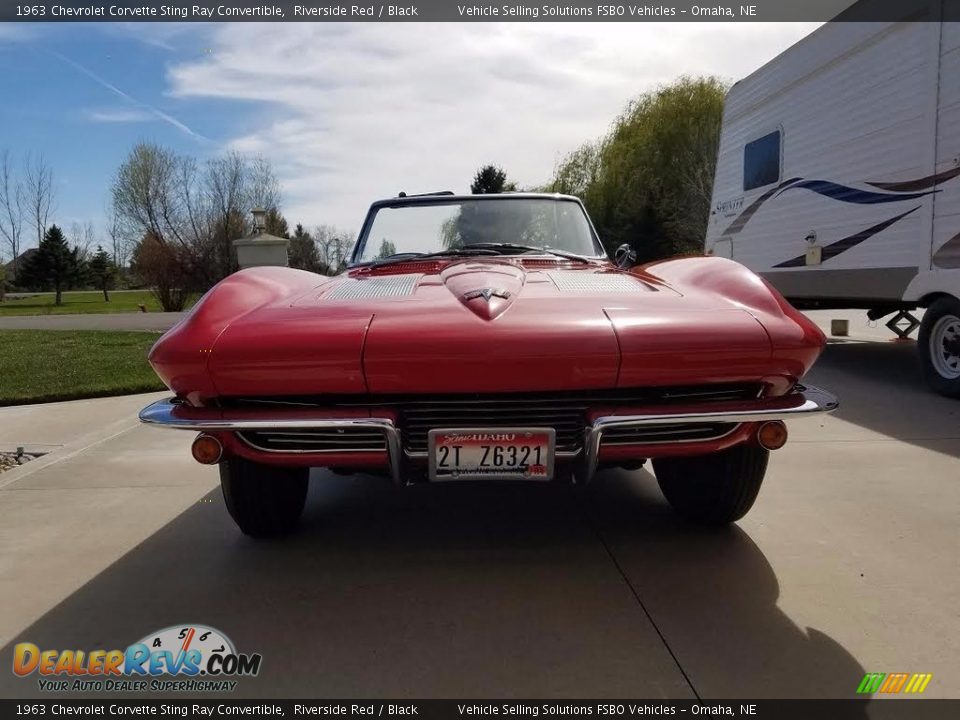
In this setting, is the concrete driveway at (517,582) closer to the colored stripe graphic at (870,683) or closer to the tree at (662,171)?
the colored stripe graphic at (870,683)

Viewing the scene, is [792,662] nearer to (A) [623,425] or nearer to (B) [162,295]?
(A) [623,425]

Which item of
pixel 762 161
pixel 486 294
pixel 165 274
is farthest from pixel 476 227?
pixel 165 274

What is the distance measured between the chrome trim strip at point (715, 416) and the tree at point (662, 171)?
26942 millimetres

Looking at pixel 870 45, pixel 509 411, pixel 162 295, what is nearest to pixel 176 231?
pixel 162 295

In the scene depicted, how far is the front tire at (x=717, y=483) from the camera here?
2.76 metres

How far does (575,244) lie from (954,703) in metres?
2.69

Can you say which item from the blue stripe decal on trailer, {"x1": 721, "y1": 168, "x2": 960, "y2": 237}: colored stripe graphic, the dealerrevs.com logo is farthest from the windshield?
the blue stripe decal on trailer

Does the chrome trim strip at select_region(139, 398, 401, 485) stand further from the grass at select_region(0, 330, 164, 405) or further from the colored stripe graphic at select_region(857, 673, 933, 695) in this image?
the grass at select_region(0, 330, 164, 405)

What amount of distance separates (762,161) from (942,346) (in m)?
3.41

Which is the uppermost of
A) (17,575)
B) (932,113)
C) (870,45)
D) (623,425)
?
(870,45)

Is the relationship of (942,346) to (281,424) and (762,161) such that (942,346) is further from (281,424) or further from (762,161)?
(281,424)

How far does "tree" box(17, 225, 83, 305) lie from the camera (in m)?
49.5

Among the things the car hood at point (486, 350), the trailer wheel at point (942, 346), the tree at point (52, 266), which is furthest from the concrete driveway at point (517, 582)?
the tree at point (52, 266)

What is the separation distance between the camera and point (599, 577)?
2539 mm
